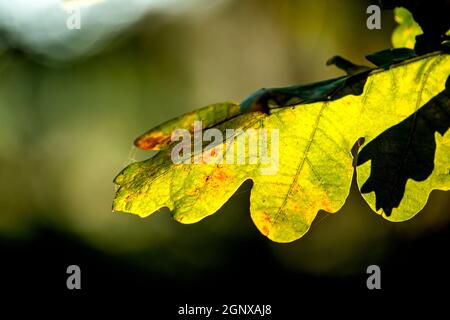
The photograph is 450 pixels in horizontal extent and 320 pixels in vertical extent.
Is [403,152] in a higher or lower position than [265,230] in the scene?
higher

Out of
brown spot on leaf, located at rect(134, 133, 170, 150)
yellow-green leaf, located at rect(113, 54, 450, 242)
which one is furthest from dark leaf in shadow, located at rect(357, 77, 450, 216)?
brown spot on leaf, located at rect(134, 133, 170, 150)

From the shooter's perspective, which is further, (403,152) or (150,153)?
(150,153)

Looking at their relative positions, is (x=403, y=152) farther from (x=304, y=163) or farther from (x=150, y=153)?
(x=150, y=153)

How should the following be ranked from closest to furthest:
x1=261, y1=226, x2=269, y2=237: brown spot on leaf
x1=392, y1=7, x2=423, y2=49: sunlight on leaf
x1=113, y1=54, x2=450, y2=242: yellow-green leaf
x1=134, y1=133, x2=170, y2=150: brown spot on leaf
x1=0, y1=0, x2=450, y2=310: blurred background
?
x1=134, y1=133, x2=170, y2=150: brown spot on leaf → x1=113, y1=54, x2=450, y2=242: yellow-green leaf → x1=261, y1=226, x2=269, y2=237: brown spot on leaf → x1=392, y1=7, x2=423, y2=49: sunlight on leaf → x1=0, y1=0, x2=450, y2=310: blurred background

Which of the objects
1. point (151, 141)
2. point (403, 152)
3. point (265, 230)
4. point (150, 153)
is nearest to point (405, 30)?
point (403, 152)

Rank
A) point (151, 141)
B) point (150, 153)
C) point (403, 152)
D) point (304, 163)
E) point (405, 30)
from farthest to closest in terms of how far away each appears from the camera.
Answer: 1. point (150, 153)
2. point (405, 30)
3. point (304, 163)
4. point (403, 152)
5. point (151, 141)

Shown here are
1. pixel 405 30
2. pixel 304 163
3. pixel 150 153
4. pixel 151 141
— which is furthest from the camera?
pixel 150 153

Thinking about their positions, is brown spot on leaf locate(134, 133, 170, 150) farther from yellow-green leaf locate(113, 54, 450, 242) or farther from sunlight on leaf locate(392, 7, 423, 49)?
sunlight on leaf locate(392, 7, 423, 49)
